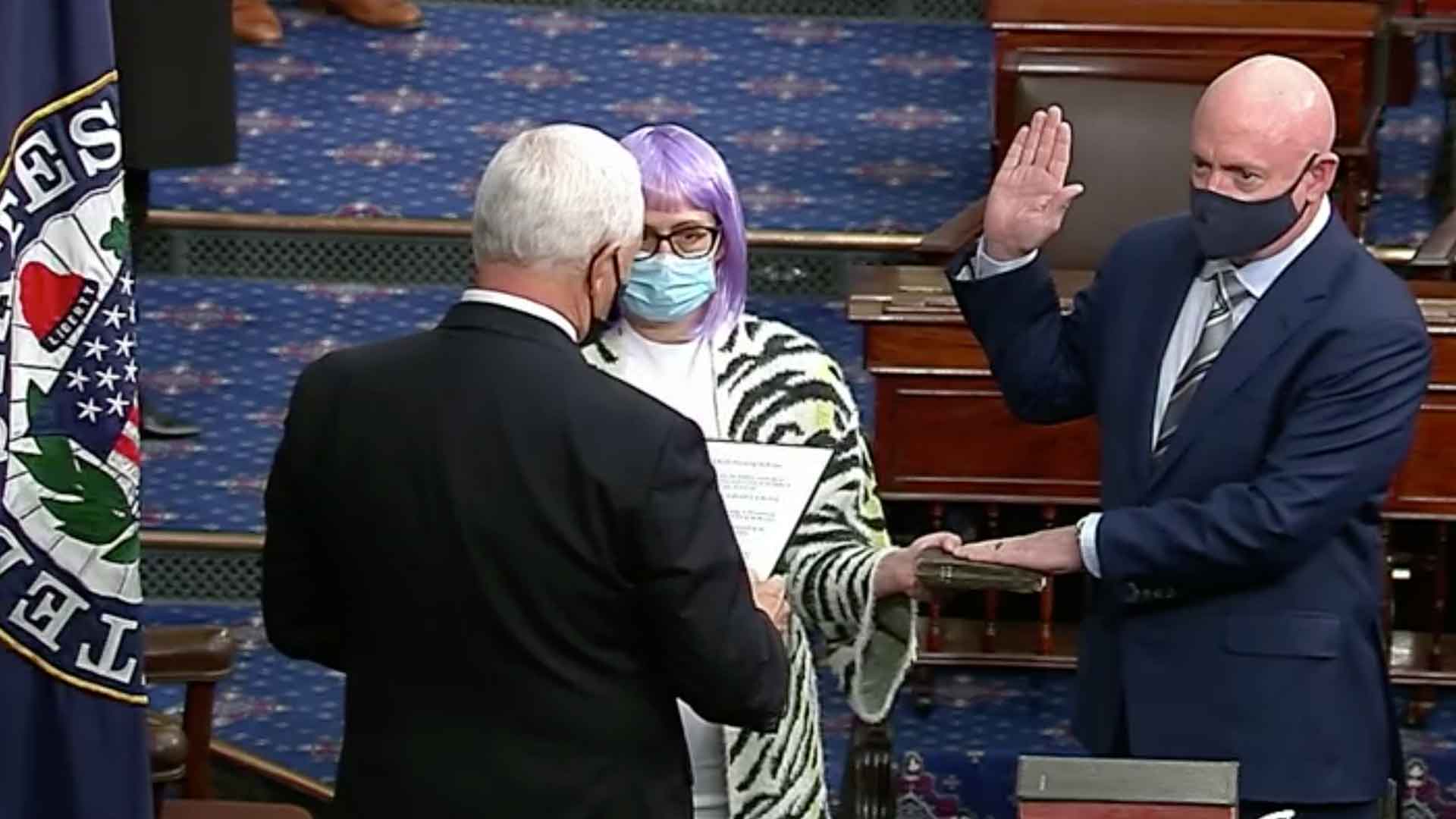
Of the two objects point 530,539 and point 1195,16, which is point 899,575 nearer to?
point 530,539

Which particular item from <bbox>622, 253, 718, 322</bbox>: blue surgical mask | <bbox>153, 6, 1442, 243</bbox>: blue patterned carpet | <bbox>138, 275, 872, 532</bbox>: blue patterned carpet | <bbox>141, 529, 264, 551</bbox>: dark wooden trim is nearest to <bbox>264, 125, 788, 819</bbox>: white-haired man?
<bbox>622, 253, 718, 322</bbox>: blue surgical mask

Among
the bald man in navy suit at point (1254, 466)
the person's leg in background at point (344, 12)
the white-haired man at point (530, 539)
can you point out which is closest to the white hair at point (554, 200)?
the white-haired man at point (530, 539)

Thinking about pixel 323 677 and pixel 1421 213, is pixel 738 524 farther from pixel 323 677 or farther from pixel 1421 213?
pixel 1421 213

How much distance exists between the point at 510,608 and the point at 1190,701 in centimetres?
112

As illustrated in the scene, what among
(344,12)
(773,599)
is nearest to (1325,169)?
(773,599)

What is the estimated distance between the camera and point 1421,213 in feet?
20.9

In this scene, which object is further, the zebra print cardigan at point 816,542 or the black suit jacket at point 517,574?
the zebra print cardigan at point 816,542

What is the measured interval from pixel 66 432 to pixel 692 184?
2.81 feet

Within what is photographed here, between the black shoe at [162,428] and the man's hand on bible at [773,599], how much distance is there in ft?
9.67

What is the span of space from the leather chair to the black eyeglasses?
111 cm

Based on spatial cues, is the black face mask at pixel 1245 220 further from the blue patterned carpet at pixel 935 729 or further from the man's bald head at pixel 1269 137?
the blue patterned carpet at pixel 935 729

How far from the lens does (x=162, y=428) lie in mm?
5742

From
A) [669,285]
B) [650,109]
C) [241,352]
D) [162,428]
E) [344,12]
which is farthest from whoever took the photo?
[344,12]

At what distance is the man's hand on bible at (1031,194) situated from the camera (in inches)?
142
